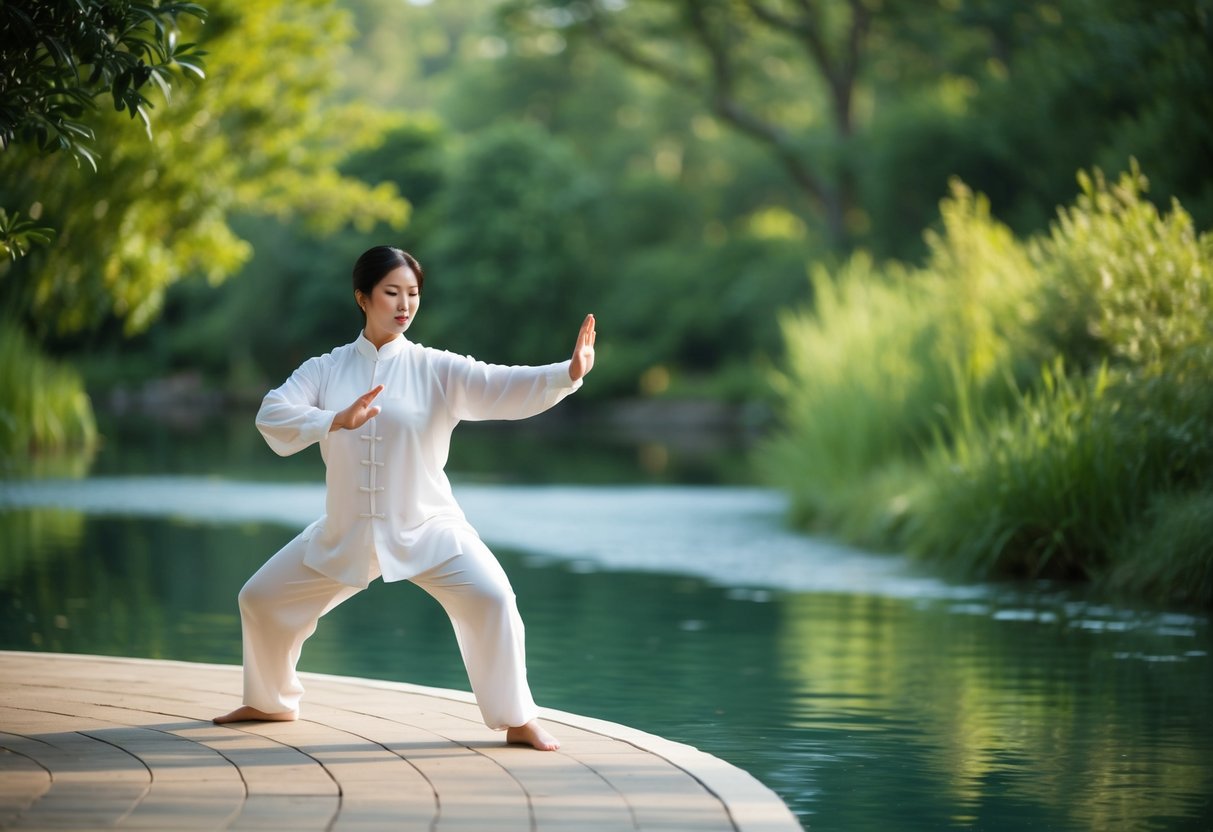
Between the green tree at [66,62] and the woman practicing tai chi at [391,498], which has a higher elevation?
the green tree at [66,62]

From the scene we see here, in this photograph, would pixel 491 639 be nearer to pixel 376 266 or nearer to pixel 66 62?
pixel 376 266

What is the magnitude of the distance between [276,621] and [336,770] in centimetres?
80

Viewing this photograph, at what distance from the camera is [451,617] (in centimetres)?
556

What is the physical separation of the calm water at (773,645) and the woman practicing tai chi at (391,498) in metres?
1.04

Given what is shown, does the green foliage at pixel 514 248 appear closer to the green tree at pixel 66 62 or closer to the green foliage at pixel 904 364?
the green foliage at pixel 904 364

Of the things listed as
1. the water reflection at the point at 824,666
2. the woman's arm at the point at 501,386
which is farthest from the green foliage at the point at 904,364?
the woman's arm at the point at 501,386

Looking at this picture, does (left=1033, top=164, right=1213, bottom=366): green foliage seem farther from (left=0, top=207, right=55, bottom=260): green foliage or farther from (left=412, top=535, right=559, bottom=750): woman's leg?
(left=0, top=207, right=55, bottom=260): green foliage

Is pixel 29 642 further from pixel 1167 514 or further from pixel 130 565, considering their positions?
pixel 1167 514

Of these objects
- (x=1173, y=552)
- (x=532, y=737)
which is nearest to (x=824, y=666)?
(x=532, y=737)

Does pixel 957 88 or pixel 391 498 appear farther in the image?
pixel 957 88

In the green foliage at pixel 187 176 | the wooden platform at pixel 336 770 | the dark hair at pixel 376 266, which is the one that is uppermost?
the green foliage at pixel 187 176

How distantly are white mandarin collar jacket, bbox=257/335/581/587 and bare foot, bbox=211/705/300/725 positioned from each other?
51 cm

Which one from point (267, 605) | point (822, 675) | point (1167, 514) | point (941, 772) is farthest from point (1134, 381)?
point (267, 605)

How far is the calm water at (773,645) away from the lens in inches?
227
